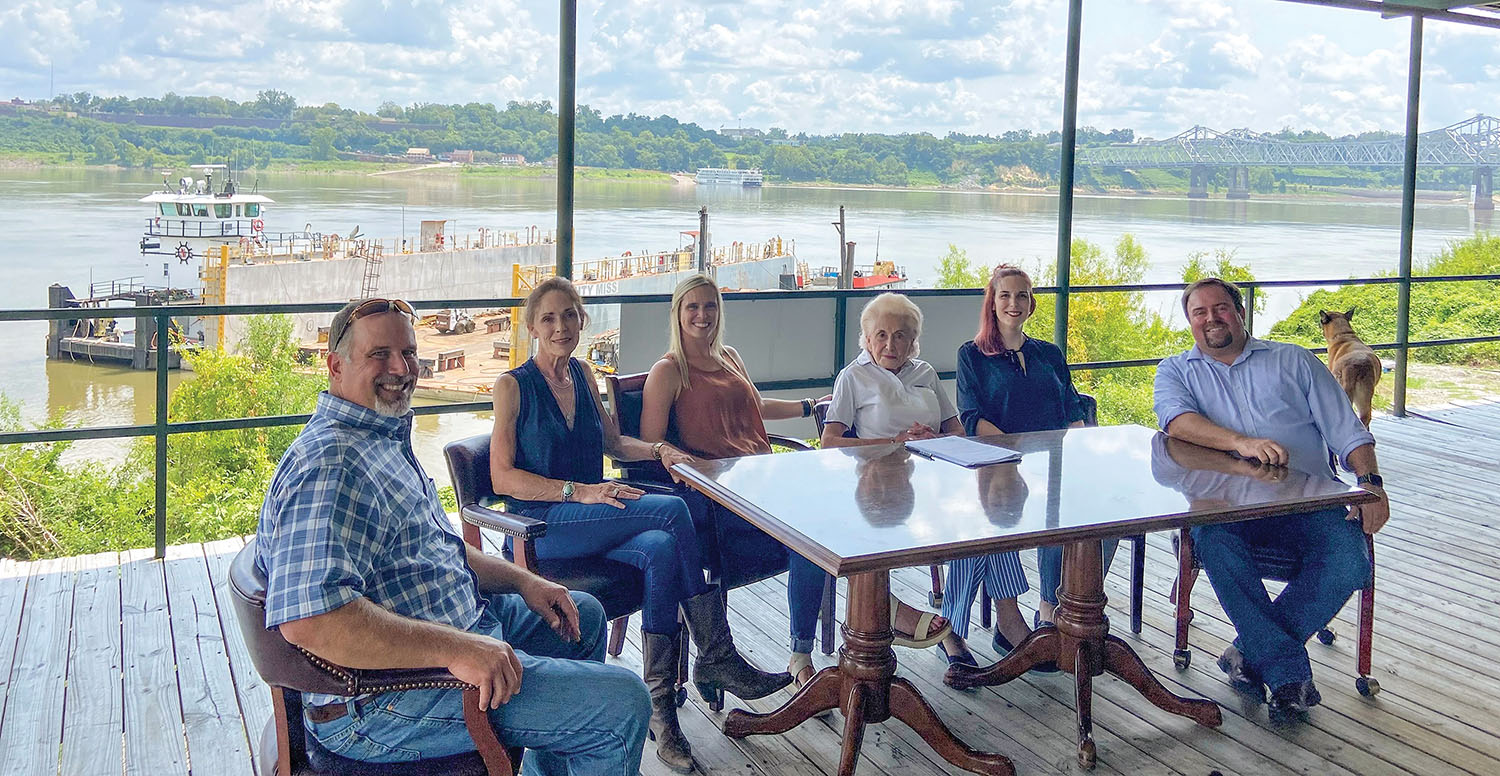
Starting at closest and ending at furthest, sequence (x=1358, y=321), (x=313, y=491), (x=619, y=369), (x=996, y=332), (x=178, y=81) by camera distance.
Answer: (x=313, y=491) → (x=996, y=332) → (x=619, y=369) → (x=1358, y=321) → (x=178, y=81)

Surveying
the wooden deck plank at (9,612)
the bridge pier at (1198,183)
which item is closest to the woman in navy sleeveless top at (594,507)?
the wooden deck plank at (9,612)

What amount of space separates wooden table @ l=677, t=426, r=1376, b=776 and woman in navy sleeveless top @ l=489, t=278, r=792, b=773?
0.13 metres

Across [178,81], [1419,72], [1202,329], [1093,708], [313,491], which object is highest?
[178,81]

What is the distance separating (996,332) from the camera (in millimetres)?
3529

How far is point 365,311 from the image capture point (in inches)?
73.9

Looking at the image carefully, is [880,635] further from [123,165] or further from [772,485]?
[123,165]

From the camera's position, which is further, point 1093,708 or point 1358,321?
point 1358,321

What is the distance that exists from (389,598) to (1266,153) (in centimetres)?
2434

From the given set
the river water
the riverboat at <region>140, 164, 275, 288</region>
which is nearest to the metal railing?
the river water

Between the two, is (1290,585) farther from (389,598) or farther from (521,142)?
(521,142)

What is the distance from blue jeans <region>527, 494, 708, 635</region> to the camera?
2.68 meters

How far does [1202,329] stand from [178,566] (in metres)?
3.37

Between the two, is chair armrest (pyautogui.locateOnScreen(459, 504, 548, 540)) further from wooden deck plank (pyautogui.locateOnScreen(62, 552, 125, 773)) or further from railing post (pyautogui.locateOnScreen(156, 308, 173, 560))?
railing post (pyautogui.locateOnScreen(156, 308, 173, 560))

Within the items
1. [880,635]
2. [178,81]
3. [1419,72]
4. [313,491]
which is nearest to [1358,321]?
[1419,72]
